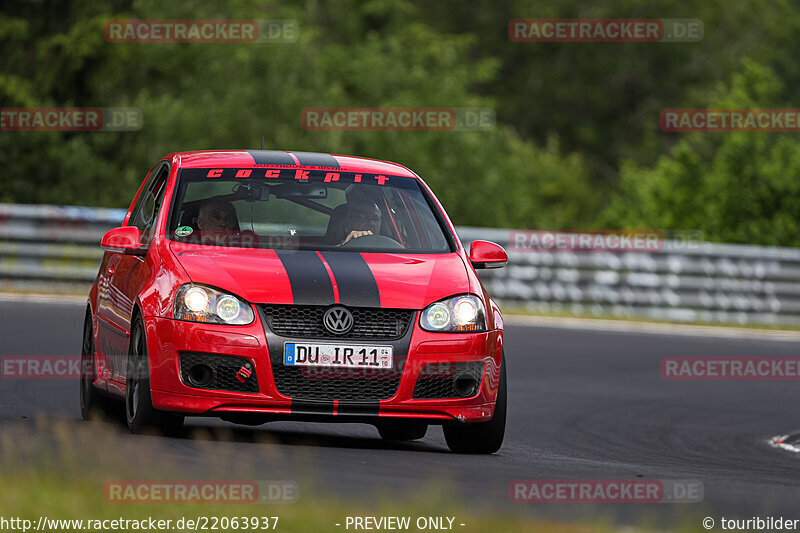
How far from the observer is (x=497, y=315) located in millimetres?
8961

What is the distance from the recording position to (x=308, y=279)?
832 cm

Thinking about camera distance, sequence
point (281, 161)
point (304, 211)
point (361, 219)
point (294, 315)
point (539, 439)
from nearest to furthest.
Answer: point (294, 315) → point (361, 219) → point (304, 211) → point (281, 161) → point (539, 439)

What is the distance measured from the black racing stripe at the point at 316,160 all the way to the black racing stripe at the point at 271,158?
2.7 inches

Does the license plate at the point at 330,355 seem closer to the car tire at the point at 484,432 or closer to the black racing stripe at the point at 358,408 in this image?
the black racing stripe at the point at 358,408

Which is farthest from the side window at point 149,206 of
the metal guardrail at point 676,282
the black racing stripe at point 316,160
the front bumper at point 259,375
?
the metal guardrail at point 676,282

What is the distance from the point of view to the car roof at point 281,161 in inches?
380

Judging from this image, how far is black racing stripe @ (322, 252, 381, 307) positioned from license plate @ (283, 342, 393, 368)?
0.23m

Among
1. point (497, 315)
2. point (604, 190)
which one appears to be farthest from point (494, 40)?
point (497, 315)

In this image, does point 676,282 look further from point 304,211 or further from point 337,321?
point 337,321

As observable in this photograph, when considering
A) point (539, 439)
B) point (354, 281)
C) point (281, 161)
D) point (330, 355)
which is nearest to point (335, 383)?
point (330, 355)

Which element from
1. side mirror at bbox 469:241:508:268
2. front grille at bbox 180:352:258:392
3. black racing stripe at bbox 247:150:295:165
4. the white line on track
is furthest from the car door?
the white line on track

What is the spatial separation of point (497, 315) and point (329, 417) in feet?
3.95

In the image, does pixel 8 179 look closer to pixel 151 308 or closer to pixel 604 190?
pixel 151 308

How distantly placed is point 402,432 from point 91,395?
190 cm
